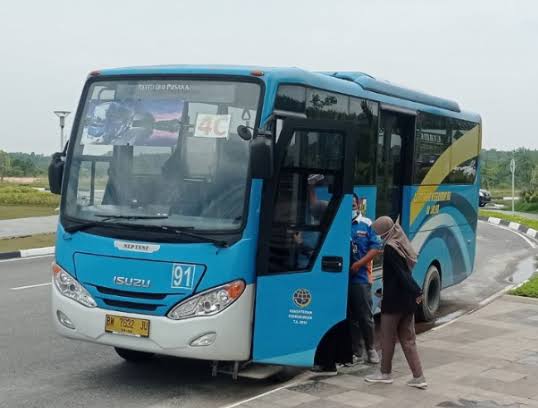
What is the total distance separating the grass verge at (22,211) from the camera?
28737 mm

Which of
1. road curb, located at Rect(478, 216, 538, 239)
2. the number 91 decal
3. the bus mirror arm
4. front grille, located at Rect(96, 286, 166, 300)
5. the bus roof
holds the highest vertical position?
the bus roof

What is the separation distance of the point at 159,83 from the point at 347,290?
2615 millimetres

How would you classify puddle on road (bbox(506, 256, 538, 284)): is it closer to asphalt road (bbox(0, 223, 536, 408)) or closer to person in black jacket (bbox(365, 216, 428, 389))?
person in black jacket (bbox(365, 216, 428, 389))

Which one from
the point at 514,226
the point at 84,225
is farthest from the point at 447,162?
the point at 514,226

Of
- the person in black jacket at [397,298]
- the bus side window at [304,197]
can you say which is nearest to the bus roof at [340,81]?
the bus side window at [304,197]

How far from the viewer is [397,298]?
7270mm

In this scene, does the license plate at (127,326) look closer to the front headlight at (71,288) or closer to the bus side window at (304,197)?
the front headlight at (71,288)

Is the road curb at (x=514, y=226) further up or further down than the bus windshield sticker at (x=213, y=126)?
further down

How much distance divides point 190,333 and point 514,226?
84.9 feet

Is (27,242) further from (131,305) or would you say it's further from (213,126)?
(213,126)

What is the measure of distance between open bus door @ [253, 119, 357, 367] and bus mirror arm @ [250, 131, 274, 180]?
0.40 metres

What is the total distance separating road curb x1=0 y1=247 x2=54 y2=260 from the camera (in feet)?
58.3

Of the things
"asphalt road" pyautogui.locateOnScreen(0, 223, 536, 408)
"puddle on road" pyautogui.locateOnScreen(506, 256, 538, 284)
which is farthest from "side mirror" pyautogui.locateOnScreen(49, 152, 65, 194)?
"puddle on road" pyautogui.locateOnScreen(506, 256, 538, 284)

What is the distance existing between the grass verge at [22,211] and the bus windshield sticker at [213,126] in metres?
21.9
